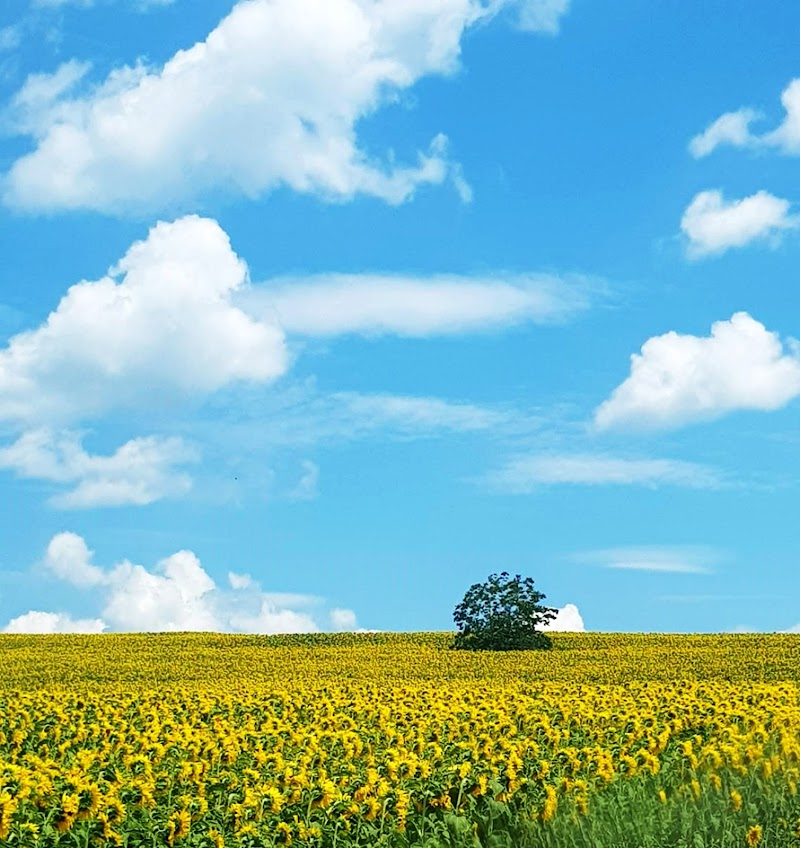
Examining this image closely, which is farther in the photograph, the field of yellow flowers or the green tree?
the green tree

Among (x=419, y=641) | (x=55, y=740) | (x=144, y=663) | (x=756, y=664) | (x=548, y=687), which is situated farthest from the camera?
(x=419, y=641)

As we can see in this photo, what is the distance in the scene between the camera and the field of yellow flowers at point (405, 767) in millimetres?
9109

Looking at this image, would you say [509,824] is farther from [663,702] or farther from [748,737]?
[663,702]

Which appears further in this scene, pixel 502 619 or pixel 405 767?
pixel 502 619

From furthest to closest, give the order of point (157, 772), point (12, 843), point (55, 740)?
point (55, 740) < point (157, 772) < point (12, 843)

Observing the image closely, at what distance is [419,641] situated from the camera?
40.7 m

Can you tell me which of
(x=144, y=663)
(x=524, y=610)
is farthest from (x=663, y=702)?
(x=524, y=610)

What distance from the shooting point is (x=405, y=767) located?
1038 cm

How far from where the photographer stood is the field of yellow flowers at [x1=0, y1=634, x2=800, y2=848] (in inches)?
359

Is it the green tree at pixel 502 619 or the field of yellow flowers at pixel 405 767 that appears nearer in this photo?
the field of yellow flowers at pixel 405 767

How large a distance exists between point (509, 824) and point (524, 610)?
26.3 meters

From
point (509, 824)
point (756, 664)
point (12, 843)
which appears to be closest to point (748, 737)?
point (509, 824)

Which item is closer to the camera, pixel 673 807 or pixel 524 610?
pixel 673 807

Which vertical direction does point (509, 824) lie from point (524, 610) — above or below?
below
